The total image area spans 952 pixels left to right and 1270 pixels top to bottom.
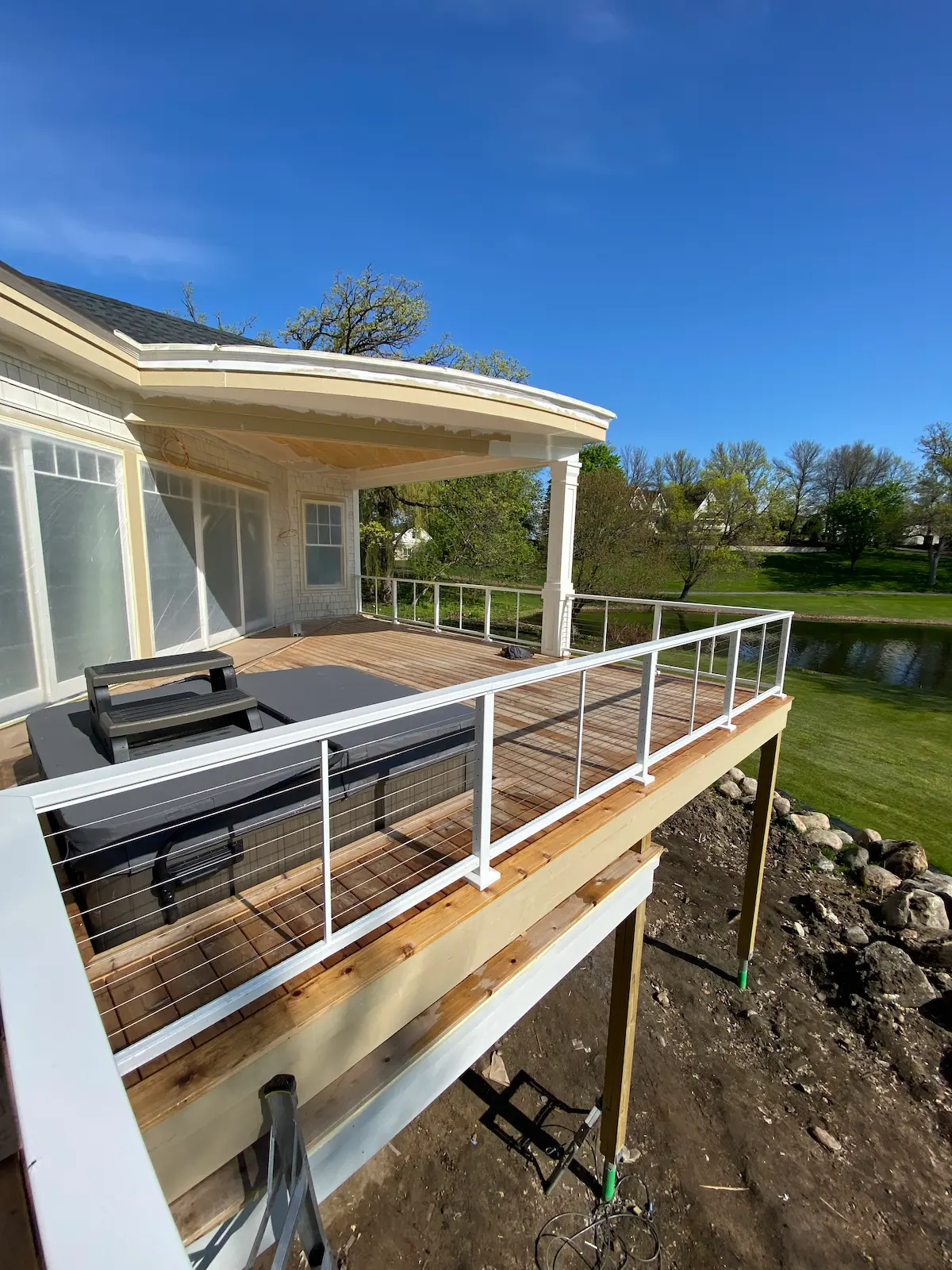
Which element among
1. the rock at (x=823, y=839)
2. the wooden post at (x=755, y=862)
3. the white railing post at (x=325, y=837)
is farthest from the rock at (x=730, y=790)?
the white railing post at (x=325, y=837)

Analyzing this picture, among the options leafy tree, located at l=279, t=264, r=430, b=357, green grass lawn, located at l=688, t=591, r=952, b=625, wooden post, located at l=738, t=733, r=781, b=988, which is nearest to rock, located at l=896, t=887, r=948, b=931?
wooden post, located at l=738, t=733, r=781, b=988

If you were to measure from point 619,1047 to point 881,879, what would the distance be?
5.57 m

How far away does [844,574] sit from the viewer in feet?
139

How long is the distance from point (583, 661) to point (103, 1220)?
2.19 m

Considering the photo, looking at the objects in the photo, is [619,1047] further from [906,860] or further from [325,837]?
[906,860]

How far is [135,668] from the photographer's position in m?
2.88

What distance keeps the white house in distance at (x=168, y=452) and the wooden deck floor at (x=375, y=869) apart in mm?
1360

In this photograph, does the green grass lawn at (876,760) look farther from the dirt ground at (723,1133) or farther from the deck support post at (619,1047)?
the deck support post at (619,1047)

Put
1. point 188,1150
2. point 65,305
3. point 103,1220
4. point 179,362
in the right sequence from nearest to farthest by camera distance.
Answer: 1. point 103,1220
2. point 188,1150
3. point 65,305
4. point 179,362

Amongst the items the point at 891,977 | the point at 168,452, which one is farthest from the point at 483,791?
the point at 891,977

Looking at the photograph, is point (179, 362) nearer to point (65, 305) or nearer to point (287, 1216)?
point (65, 305)

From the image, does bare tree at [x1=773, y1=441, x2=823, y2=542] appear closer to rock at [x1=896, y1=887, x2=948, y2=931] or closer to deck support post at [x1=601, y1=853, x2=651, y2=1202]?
rock at [x1=896, y1=887, x2=948, y2=931]

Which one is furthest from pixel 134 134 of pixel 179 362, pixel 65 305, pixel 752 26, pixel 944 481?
pixel 944 481

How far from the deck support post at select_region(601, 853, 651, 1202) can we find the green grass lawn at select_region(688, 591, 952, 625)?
2719 centimetres
